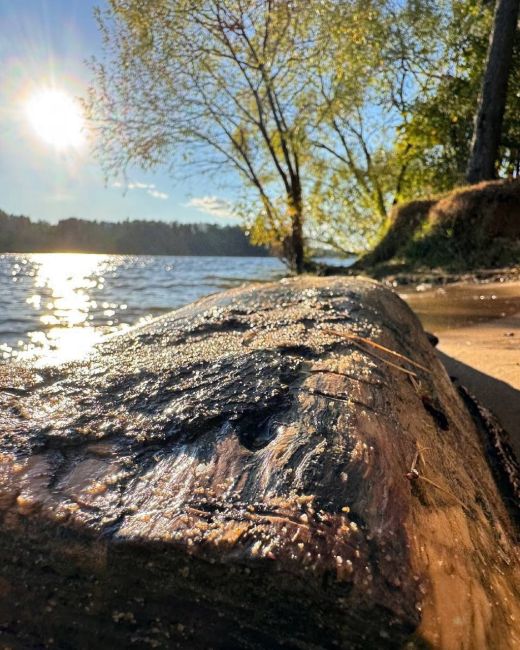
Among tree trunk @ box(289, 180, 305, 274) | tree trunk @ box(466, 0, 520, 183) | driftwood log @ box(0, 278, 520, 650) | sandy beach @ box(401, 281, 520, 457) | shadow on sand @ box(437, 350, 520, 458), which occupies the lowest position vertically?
shadow on sand @ box(437, 350, 520, 458)

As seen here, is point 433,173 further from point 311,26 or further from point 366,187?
point 311,26

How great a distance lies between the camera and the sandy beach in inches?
109

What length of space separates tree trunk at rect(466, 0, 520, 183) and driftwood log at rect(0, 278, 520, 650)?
10126mm

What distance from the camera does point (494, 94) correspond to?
9.78 metres

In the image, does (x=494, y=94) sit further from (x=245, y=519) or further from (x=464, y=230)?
(x=245, y=519)

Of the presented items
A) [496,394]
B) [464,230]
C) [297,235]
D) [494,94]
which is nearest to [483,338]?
[496,394]

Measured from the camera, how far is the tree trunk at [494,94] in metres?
9.51

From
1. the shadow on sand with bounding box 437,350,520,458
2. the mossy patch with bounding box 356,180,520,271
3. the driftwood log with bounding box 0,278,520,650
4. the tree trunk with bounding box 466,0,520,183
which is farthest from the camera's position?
the tree trunk with bounding box 466,0,520,183

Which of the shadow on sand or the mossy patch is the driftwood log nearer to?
the shadow on sand

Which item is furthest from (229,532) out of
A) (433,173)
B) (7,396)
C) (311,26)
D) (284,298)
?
(433,173)

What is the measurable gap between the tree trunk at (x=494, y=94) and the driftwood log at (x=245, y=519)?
10.1 metres

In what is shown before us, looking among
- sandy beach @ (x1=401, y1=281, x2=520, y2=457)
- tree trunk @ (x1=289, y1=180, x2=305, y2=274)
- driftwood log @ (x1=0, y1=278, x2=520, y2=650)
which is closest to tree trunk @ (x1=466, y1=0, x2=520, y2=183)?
tree trunk @ (x1=289, y1=180, x2=305, y2=274)

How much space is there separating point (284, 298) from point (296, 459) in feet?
5.67

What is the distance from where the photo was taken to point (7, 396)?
143 centimetres
